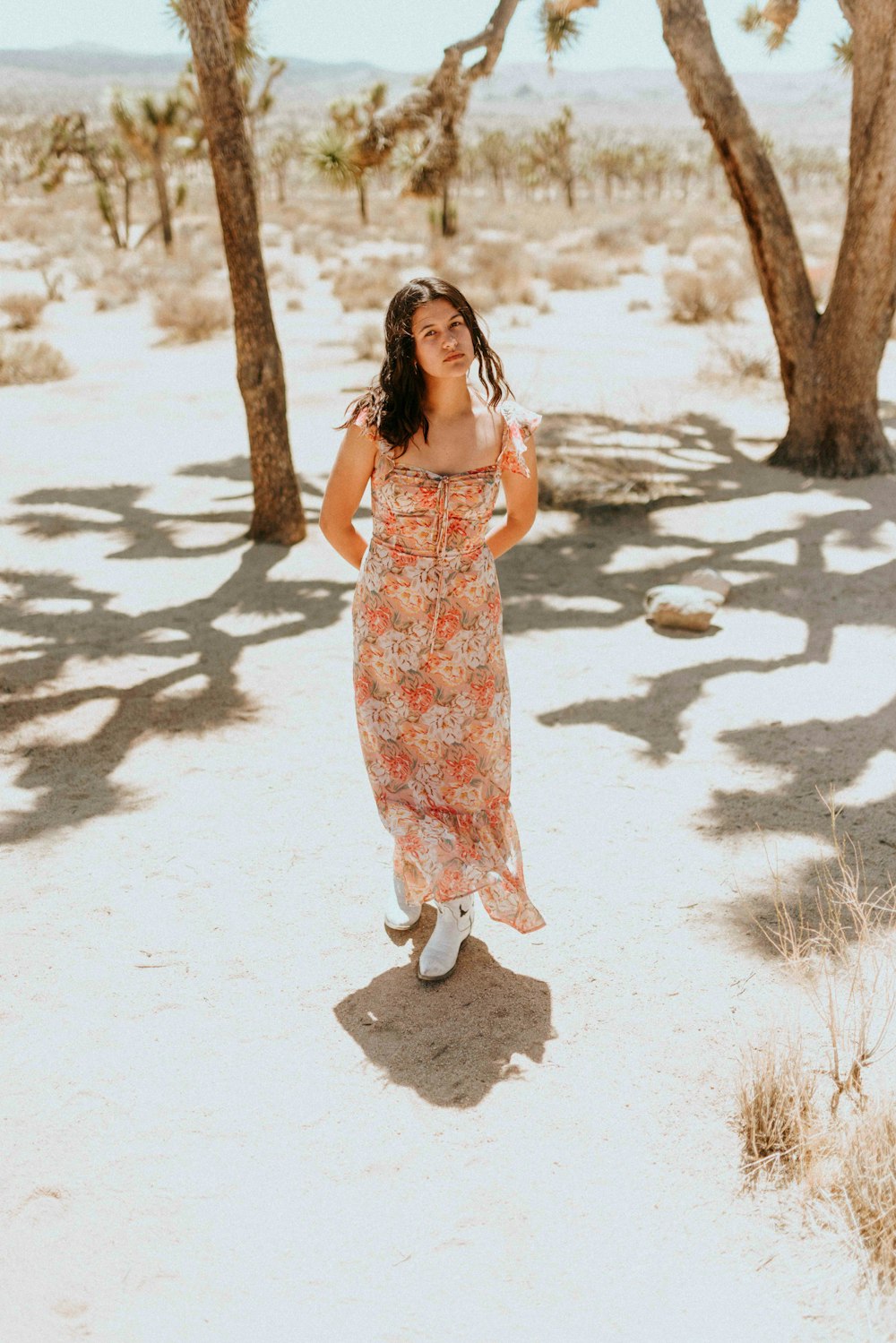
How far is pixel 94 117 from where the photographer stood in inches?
2724

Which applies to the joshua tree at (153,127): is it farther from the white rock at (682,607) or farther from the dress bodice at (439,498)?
the dress bodice at (439,498)

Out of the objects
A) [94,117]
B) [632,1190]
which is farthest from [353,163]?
[94,117]

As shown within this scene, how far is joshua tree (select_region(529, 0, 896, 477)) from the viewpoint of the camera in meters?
7.36

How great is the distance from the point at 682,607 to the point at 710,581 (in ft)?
1.68

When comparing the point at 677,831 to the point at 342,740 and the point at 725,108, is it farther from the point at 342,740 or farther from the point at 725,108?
the point at 725,108

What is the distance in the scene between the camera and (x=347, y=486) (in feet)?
9.47

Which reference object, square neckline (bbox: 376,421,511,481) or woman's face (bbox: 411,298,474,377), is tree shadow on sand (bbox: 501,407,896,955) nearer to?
square neckline (bbox: 376,421,511,481)

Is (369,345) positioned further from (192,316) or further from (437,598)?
(437,598)

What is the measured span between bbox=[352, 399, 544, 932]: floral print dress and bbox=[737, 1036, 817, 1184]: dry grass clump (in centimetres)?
74

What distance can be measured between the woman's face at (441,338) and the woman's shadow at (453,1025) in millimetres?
1606

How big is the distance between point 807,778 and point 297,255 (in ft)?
74.1

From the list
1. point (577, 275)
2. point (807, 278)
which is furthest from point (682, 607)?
point (577, 275)

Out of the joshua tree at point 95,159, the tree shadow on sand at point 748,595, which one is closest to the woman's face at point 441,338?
the tree shadow on sand at point 748,595

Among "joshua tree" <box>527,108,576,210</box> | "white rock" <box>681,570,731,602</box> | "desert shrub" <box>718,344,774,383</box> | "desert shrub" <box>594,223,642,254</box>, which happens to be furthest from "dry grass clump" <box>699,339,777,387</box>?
"joshua tree" <box>527,108,576,210</box>
